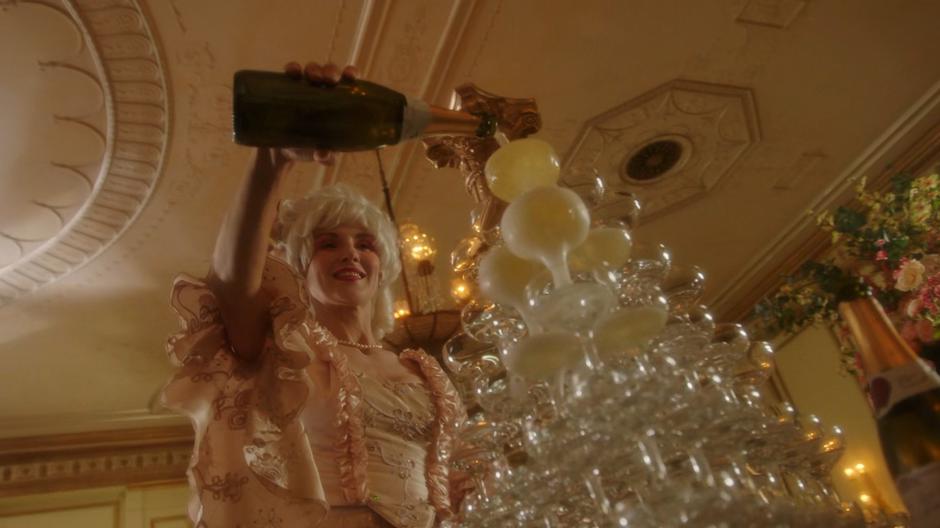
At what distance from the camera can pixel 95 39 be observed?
271 centimetres

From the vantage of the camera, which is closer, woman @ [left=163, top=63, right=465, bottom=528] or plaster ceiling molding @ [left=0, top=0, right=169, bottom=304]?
woman @ [left=163, top=63, right=465, bottom=528]

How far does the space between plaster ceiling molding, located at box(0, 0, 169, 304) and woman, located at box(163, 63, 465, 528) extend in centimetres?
203

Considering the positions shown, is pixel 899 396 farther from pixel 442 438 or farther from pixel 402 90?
pixel 402 90

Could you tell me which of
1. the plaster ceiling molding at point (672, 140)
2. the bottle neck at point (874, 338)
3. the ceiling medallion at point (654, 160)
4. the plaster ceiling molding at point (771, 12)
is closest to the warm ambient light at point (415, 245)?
the plaster ceiling molding at point (672, 140)

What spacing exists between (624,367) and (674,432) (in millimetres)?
52

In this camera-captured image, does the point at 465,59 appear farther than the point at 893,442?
Yes

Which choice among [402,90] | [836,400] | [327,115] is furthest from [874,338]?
[836,400]

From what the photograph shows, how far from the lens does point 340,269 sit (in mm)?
1205

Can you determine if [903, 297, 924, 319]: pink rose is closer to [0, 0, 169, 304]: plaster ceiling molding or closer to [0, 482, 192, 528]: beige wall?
[0, 0, 169, 304]: plaster ceiling molding

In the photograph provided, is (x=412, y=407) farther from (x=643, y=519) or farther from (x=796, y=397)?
(x=796, y=397)

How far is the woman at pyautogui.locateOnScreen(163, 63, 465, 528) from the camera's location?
33.3 inches

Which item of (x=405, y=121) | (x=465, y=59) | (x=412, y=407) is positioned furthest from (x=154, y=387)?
(x=405, y=121)

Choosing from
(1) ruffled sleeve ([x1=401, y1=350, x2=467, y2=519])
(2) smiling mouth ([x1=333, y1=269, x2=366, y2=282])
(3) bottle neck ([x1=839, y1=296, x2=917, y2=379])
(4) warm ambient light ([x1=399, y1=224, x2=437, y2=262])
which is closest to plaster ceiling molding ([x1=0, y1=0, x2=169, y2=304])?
(4) warm ambient light ([x1=399, y1=224, x2=437, y2=262])

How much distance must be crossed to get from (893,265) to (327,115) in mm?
1626
